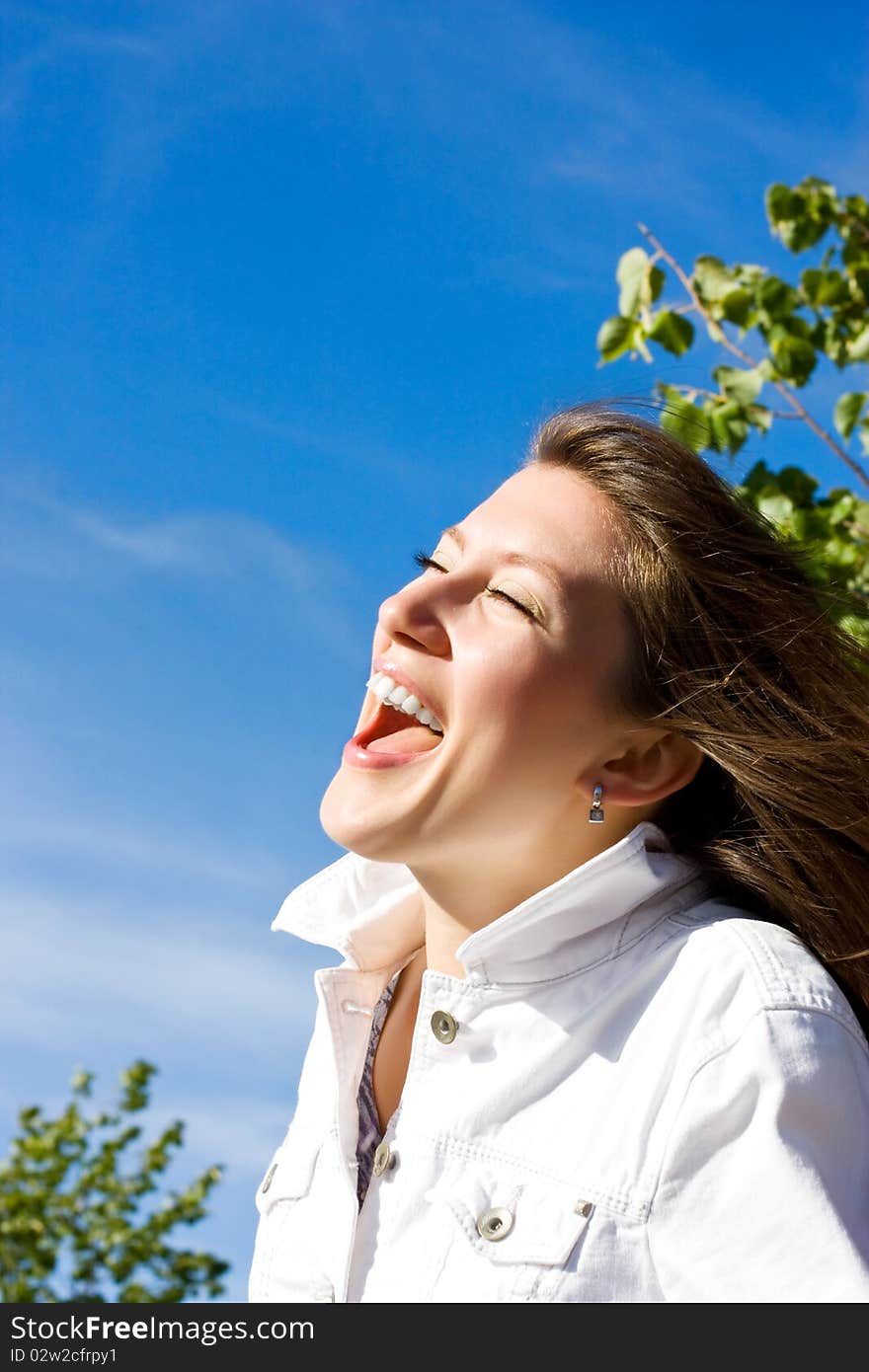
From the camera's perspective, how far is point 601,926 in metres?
2.29

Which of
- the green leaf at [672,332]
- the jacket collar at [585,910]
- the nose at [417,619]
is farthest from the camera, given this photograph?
the green leaf at [672,332]

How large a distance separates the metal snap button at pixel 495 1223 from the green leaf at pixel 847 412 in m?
2.86

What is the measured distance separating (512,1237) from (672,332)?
2.83 m

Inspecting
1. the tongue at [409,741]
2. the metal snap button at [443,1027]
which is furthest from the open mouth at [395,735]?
the metal snap button at [443,1027]

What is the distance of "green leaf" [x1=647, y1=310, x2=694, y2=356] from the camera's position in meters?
4.09

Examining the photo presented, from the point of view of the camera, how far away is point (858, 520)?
13.5 ft

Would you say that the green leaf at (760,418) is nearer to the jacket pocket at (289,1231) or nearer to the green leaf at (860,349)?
the green leaf at (860,349)

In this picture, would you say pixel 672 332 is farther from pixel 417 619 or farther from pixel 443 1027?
pixel 443 1027

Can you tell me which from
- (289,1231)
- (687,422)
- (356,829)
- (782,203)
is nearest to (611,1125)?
(356,829)

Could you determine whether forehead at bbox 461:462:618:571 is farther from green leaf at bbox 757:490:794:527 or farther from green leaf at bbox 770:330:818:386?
green leaf at bbox 770:330:818:386

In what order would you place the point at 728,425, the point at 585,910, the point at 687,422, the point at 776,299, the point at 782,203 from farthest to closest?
the point at 782,203 → the point at 776,299 → the point at 728,425 → the point at 687,422 → the point at 585,910

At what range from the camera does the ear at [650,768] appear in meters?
2.38
